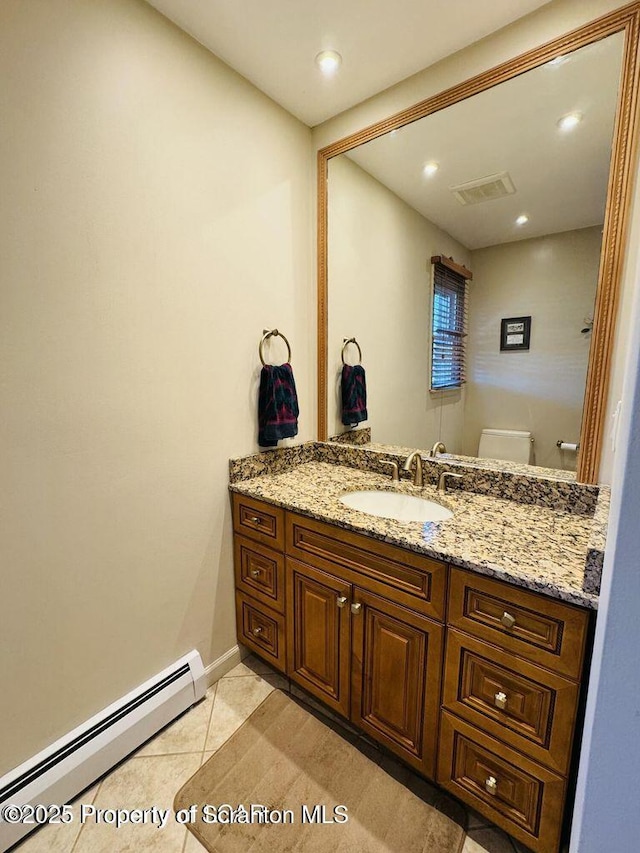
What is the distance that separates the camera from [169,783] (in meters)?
1.25

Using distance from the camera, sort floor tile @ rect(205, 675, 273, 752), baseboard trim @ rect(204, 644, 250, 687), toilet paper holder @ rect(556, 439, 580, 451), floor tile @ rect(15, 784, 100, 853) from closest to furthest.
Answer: floor tile @ rect(15, 784, 100, 853), toilet paper holder @ rect(556, 439, 580, 451), floor tile @ rect(205, 675, 273, 752), baseboard trim @ rect(204, 644, 250, 687)

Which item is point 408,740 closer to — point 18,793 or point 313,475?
point 313,475

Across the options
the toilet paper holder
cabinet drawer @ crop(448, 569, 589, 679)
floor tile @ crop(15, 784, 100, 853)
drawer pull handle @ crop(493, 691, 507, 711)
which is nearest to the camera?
cabinet drawer @ crop(448, 569, 589, 679)

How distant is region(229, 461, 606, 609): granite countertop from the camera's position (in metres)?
0.92

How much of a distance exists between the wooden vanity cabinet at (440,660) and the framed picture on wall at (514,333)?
2.88ft

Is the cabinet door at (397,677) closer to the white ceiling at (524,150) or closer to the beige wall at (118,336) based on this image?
the beige wall at (118,336)

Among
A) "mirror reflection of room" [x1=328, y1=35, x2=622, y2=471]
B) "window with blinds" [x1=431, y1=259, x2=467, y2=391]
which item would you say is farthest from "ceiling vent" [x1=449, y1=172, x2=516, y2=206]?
"window with blinds" [x1=431, y1=259, x2=467, y2=391]

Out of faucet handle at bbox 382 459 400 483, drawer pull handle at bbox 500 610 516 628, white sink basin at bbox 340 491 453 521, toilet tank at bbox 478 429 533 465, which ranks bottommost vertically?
drawer pull handle at bbox 500 610 516 628

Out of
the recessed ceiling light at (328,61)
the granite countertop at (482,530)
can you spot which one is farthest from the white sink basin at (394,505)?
the recessed ceiling light at (328,61)

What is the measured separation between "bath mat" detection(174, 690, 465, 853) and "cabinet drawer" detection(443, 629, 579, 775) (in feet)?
1.34

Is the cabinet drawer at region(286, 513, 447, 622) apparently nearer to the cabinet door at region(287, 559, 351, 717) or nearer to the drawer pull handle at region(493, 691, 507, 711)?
the cabinet door at region(287, 559, 351, 717)

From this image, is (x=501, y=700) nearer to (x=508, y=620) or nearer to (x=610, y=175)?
(x=508, y=620)

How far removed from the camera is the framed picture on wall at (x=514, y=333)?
1.39 meters

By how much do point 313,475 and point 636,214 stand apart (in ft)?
4.81
